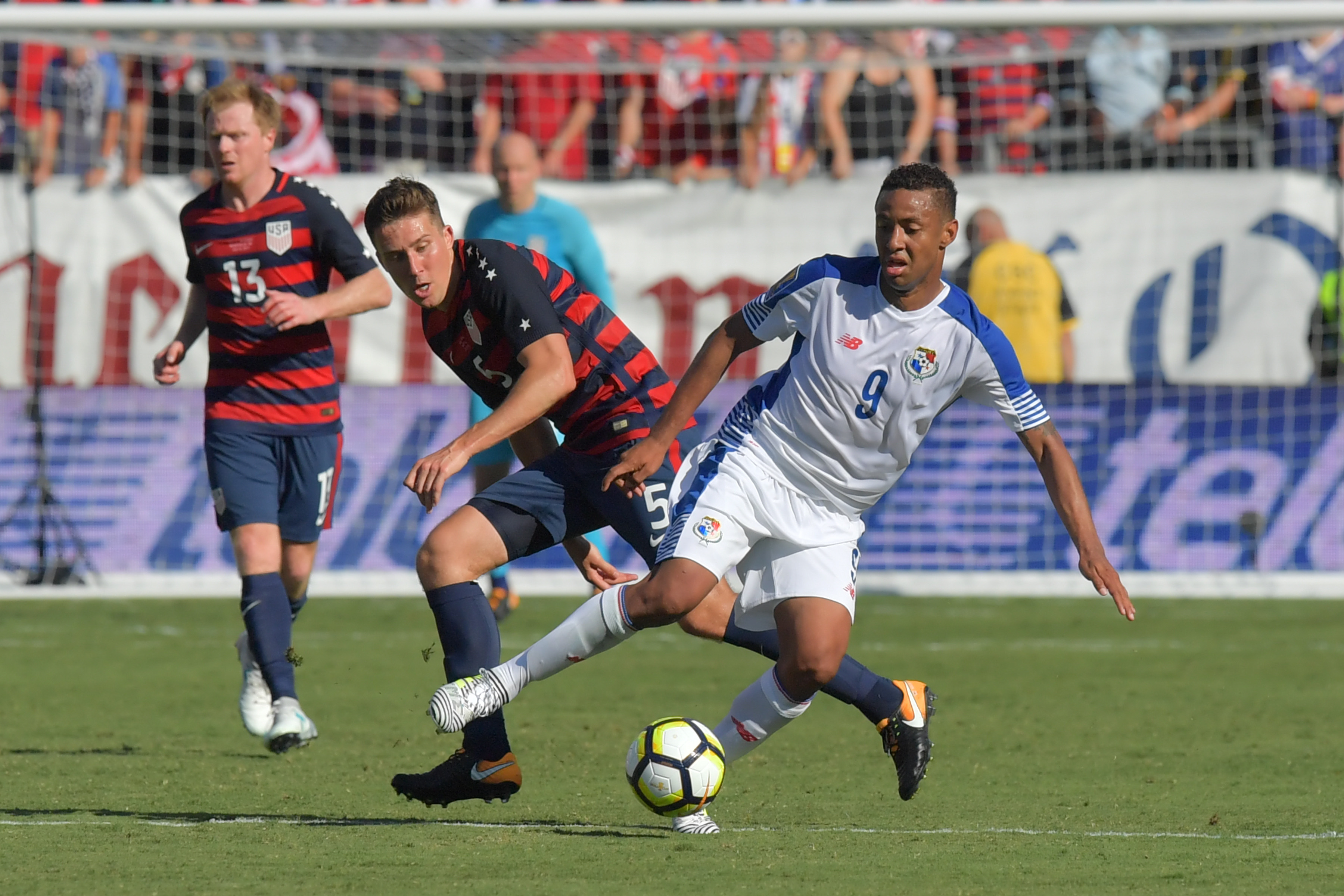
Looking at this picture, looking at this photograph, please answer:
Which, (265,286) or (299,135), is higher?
(299,135)

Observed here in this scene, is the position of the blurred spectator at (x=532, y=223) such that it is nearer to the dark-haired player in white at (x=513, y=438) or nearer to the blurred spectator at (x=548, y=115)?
the dark-haired player in white at (x=513, y=438)

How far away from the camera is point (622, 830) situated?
5172mm

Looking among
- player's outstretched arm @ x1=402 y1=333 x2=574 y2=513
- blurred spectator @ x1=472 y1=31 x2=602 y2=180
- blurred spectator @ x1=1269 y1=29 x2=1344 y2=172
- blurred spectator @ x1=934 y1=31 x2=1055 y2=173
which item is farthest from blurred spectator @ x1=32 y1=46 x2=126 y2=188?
player's outstretched arm @ x1=402 y1=333 x2=574 y2=513

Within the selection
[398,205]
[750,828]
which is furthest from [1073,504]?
[398,205]

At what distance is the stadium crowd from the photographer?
13617mm

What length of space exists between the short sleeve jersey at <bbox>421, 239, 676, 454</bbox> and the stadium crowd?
7.82 m

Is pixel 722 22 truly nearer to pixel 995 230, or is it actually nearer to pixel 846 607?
pixel 995 230

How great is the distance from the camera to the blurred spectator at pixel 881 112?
544 inches

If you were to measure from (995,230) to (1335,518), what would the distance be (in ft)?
9.61

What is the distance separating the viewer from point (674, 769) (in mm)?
4891

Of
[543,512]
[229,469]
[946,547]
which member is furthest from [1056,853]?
[946,547]

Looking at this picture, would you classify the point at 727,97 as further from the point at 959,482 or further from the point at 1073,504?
the point at 1073,504

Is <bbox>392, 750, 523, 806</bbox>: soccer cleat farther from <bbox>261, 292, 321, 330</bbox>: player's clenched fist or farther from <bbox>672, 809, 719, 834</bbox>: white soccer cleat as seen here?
<bbox>261, 292, 321, 330</bbox>: player's clenched fist

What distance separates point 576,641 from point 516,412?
67 cm
